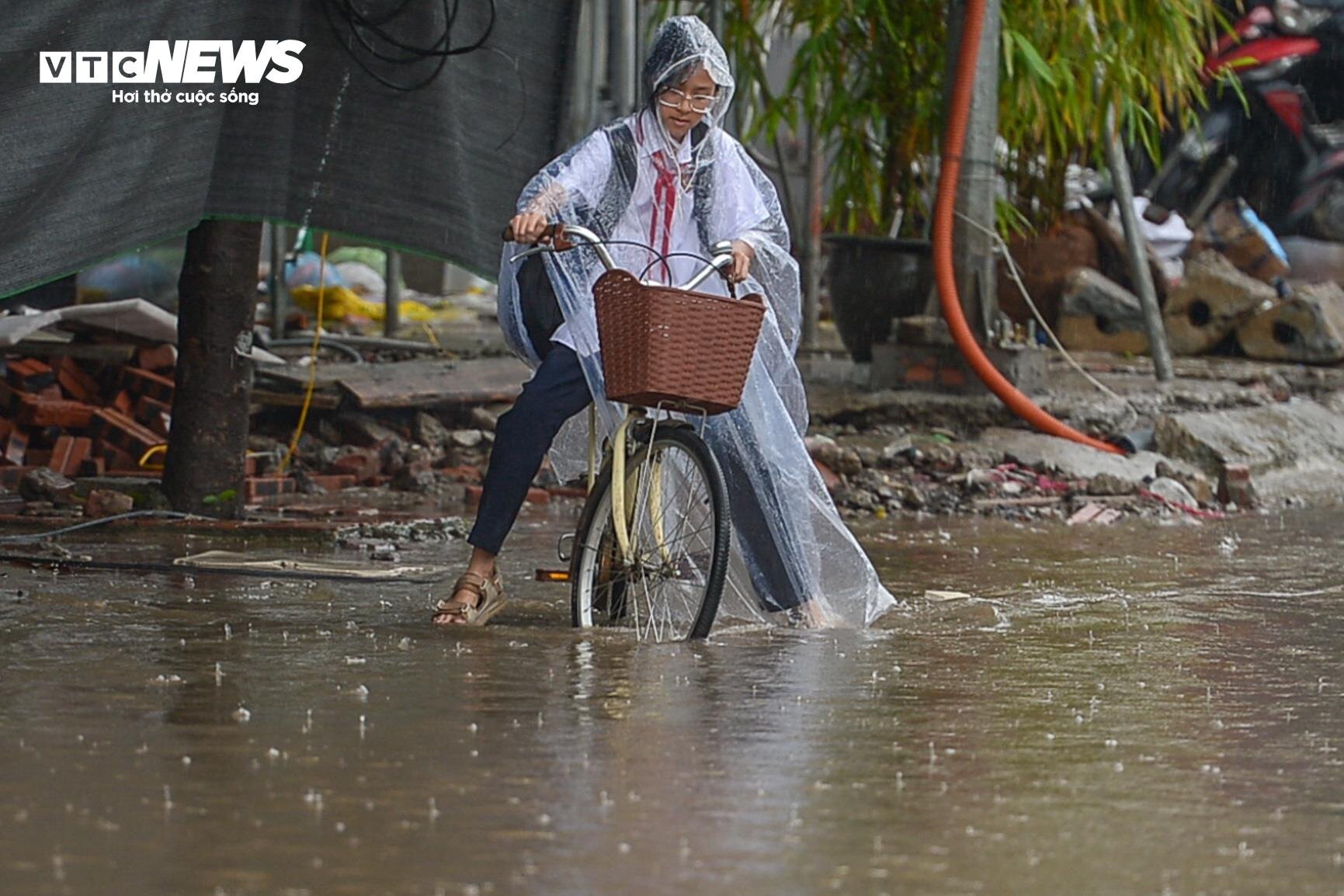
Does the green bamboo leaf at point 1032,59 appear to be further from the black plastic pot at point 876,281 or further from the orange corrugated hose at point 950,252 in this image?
the black plastic pot at point 876,281

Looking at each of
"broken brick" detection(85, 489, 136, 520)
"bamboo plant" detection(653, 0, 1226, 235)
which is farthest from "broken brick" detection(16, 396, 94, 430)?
"bamboo plant" detection(653, 0, 1226, 235)

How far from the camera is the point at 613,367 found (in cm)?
570

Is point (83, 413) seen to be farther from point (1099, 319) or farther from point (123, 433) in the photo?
point (1099, 319)

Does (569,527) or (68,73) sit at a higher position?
(68,73)

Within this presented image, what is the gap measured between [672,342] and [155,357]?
5.33 metres

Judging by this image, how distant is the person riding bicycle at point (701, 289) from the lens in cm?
601

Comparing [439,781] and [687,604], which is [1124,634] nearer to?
[687,604]

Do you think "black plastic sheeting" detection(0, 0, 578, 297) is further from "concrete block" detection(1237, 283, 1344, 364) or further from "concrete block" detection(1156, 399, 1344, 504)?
"concrete block" detection(1237, 283, 1344, 364)

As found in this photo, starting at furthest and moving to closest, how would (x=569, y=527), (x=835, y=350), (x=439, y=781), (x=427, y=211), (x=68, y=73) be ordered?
(x=835, y=350), (x=569, y=527), (x=427, y=211), (x=68, y=73), (x=439, y=781)

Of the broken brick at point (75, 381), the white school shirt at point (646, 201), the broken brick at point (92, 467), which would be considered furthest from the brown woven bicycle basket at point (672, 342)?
the broken brick at point (75, 381)

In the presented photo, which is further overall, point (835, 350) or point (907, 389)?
point (835, 350)

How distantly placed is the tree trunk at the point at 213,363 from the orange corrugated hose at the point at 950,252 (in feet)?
13.2

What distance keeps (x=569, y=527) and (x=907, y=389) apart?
326 cm

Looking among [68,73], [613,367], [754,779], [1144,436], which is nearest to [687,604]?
[613,367]
